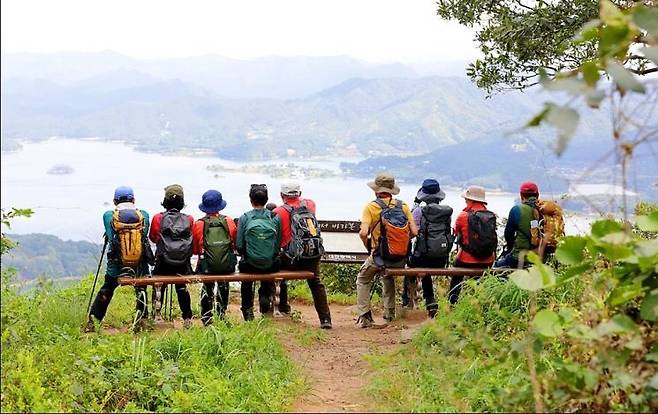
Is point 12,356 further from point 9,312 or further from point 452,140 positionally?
point 452,140

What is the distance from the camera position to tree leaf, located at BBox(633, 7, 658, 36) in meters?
3.86

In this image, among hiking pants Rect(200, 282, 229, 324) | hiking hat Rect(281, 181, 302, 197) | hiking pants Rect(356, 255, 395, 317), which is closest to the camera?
hiking pants Rect(200, 282, 229, 324)

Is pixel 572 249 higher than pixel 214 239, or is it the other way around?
pixel 572 249

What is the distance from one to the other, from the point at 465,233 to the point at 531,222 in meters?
0.70

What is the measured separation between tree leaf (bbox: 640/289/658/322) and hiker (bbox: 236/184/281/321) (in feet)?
14.1

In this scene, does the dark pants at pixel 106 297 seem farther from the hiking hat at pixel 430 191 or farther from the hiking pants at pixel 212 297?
the hiking hat at pixel 430 191

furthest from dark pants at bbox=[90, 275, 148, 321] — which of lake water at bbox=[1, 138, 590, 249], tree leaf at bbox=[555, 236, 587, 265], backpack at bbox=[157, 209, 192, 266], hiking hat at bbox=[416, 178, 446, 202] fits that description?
lake water at bbox=[1, 138, 590, 249]

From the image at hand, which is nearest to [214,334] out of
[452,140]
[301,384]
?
[301,384]

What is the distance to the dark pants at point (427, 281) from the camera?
29.0ft

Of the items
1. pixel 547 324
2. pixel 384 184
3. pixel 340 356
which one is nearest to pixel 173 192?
pixel 384 184

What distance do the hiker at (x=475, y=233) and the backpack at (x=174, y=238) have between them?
284 centimetres

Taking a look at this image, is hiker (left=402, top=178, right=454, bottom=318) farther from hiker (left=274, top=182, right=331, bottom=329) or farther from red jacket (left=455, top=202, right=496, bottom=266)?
hiker (left=274, top=182, right=331, bottom=329)

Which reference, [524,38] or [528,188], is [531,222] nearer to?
[528,188]

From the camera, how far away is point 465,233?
335 inches
